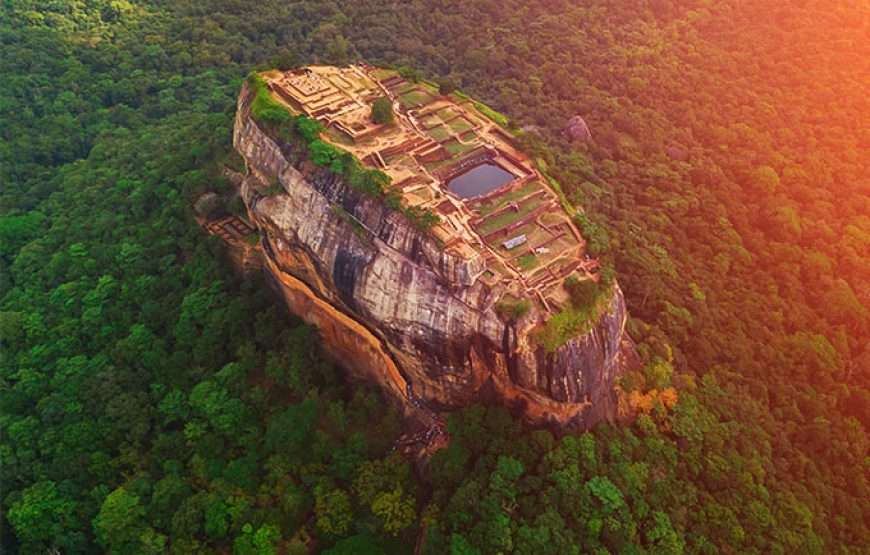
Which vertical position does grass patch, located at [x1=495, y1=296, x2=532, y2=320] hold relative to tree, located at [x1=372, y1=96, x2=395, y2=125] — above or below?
below

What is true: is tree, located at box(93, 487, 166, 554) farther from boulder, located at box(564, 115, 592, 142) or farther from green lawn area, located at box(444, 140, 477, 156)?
boulder, located at box(564, 115, 592, 142)

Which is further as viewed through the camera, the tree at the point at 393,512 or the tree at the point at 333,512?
the tree at the point at 333,512

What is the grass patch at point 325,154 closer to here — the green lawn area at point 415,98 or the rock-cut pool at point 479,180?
the rock-cut pool at point 479,180

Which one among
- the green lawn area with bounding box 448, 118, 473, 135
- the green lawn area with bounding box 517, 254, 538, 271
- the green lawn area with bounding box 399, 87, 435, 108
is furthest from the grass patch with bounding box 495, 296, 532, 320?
the green lawn area with bounding box 399, 87, 435, 108

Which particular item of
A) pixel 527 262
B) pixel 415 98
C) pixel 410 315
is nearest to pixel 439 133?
pixel 415 98

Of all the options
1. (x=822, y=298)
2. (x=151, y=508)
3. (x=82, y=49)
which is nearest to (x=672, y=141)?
(x=822, y=298)

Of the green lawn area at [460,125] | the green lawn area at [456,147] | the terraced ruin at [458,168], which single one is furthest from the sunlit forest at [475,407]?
the green lawn area at [456,147]

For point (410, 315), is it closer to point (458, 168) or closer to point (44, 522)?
point (458, 168)
